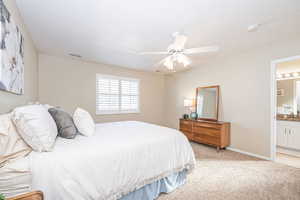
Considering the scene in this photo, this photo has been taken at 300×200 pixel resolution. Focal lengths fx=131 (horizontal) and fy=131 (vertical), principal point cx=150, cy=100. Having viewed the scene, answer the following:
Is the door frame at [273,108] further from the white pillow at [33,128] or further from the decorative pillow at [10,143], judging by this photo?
the decorative pillow at [10,143]

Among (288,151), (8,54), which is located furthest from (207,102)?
(8,54)

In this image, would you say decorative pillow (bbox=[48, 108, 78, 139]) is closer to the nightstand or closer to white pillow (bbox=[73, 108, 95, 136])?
white pillow (bbox=[73, 108, 95, 136])

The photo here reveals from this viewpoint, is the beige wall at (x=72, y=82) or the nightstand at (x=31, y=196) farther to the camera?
the beige wall at (x=72, y=82)

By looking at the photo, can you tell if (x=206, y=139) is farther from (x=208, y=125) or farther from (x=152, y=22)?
(x=152, y=22)

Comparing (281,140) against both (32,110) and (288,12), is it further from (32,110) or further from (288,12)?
(32,110)

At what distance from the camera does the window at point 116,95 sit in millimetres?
4184

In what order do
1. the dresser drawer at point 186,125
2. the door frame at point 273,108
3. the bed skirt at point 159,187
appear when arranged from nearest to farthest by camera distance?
the bed skirt at point 159,187 → the door frame at point 273,108 → the dresser drawer at point 186,125

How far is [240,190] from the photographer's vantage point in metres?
1.85

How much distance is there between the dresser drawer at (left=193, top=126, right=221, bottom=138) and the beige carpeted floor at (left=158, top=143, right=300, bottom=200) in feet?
1.99

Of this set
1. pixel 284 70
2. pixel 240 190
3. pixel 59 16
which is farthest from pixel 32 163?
pixel 284 70

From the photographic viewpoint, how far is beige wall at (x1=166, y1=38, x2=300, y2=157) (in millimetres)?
2863

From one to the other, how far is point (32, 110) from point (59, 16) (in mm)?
1511

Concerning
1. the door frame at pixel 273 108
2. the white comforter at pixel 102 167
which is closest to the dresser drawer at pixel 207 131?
the door frame at pixel 273 108

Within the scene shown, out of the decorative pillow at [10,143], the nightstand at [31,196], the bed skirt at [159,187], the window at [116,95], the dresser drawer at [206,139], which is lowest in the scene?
the bed skirt at [159,187]
